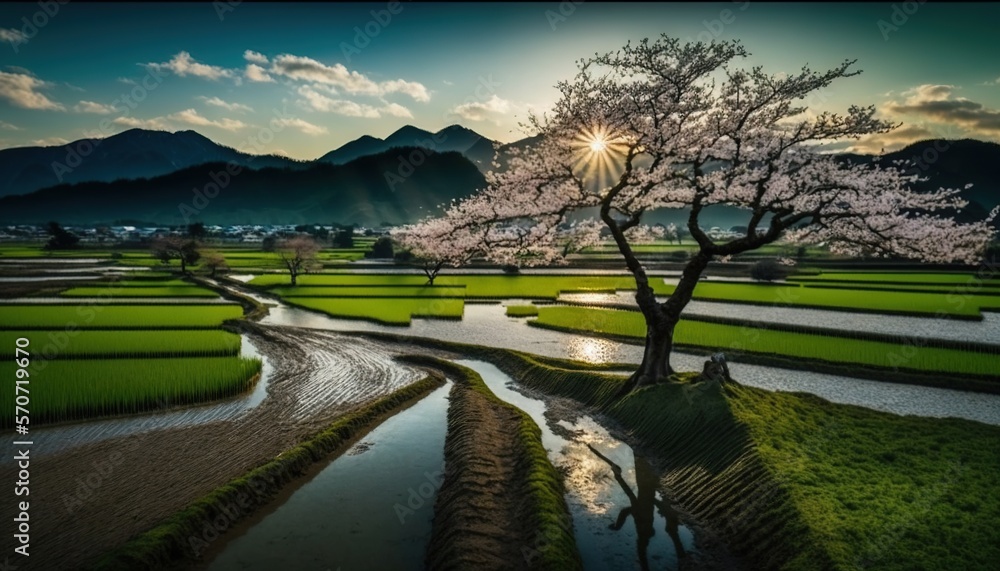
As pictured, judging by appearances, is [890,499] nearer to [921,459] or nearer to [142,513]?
[921,459]

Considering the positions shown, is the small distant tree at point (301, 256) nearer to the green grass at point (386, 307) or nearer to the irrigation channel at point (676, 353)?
the irrigation channel at point (676, 353)

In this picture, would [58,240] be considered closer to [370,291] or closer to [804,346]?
[370,291]

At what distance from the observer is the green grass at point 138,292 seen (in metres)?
40.8

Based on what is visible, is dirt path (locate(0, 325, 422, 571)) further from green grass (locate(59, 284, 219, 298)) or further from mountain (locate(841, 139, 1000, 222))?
mountain (locate(841, 139, 1000, 222))

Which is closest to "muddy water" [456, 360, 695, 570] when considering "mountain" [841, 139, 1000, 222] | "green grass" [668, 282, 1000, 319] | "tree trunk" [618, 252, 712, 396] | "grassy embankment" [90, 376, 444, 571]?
"tree trunk" [618, 252, 712, 396]

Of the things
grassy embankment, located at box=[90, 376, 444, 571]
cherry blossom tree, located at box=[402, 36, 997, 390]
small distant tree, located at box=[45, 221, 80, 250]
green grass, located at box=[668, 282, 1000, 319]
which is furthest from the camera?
small distant tree, located at box=[45, 221, 80, 250]

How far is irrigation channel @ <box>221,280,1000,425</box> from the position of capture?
659 inches

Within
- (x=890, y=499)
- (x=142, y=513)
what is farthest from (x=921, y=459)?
(x=142, y=513)

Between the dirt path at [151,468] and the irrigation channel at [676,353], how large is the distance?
27.9ft

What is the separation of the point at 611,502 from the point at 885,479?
526 cm

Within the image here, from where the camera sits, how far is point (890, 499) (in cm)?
902

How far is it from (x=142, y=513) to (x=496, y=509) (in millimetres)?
6915

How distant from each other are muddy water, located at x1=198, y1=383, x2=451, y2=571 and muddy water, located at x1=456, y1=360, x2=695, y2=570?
10.2 ft

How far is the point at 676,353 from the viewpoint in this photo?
23.8 meters
